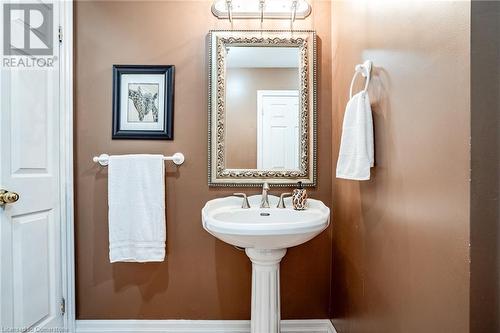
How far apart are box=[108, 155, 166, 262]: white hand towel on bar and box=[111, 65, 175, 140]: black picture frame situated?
0.47 feet

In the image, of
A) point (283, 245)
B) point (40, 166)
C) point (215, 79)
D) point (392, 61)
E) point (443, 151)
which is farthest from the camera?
point (215, 79)

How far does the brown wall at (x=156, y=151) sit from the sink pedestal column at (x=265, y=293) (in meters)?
0.33

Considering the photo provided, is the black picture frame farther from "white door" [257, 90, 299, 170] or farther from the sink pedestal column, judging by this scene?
the sink pedestal column

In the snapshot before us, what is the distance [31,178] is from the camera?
1.39 m

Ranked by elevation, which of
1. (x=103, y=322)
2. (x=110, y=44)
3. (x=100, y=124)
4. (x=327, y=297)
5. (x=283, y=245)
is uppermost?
(x=110, y=44)

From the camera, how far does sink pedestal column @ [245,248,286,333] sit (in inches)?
52.5

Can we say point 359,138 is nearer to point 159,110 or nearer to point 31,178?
A: point 159,110

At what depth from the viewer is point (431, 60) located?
78 cm

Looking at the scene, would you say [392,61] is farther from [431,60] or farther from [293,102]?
[293,102]

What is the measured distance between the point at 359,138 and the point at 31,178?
159cm

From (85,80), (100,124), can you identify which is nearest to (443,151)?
(100,124)

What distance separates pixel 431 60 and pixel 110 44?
1.67 metres

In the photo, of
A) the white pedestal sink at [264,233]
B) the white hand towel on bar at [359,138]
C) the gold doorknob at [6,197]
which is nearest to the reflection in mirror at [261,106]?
the white pedestal sink at [264,233]

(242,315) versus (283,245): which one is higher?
(283,245)
